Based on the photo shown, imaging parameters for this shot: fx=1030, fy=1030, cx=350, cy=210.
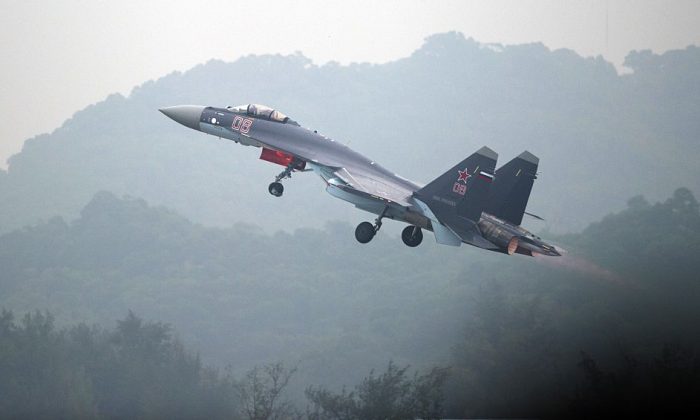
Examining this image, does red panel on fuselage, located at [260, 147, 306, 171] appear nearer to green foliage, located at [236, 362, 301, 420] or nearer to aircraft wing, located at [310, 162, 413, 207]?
aircraft wing, located at [310, 162, 413, 207]

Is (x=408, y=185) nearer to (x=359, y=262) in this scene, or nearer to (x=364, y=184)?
(x=364, y=184)

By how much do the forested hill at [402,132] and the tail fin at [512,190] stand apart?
3403 inches

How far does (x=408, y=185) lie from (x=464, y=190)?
9.10ft

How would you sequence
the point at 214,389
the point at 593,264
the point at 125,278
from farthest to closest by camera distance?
the point at 125,278 < the point at 214,389 < the point at 593,264

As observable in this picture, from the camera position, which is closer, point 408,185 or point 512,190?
point 408,185

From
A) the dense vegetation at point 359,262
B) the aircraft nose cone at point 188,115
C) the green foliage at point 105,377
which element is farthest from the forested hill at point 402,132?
the aircraft nose cone at point 188,115

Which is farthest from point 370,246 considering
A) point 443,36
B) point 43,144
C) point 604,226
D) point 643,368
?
point 443,36

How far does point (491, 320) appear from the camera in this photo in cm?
7300

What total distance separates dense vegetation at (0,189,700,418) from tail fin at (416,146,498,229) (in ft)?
59.6

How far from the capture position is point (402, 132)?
157875 millimetres

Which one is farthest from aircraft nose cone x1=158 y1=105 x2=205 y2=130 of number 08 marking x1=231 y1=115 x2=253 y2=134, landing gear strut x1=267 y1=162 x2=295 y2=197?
landing gear strut x1=267 y1=162 x2=295 y2=197

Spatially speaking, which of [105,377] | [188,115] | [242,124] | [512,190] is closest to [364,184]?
[512,190]

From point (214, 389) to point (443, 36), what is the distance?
122 meters

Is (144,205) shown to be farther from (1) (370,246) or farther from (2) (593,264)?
(2) (593,264)
